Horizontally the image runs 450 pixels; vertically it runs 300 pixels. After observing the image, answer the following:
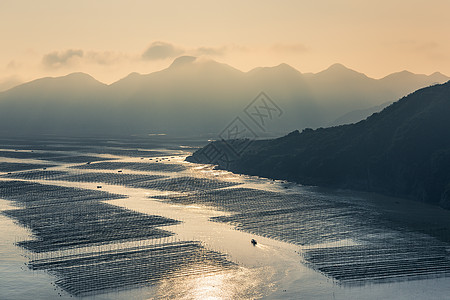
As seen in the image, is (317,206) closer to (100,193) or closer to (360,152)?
(360,152)

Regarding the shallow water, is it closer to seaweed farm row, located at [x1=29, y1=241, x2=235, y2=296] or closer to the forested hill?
seaweed farm row, located at [x1=29, y1=241, x2=235, y2=296]

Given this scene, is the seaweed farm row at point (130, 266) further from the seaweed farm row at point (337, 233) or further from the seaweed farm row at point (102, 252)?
the seaweed farm row at point (337, 233)

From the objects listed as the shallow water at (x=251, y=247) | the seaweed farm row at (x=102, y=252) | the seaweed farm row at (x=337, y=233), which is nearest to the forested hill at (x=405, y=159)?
the shallow water at (x=251, y=247)

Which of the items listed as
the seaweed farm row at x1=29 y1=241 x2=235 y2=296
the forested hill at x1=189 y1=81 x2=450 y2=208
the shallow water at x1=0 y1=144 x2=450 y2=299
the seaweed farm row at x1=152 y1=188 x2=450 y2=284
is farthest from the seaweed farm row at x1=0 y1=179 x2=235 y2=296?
the forested hill at x1=189 y1=81 x2=450 y2=208

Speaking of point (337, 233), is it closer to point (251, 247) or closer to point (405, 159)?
point (251, 247)

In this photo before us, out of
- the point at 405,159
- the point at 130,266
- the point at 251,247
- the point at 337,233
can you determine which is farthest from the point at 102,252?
the point at 405,159

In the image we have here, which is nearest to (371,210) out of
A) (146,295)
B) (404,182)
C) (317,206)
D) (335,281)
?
(317,206)
